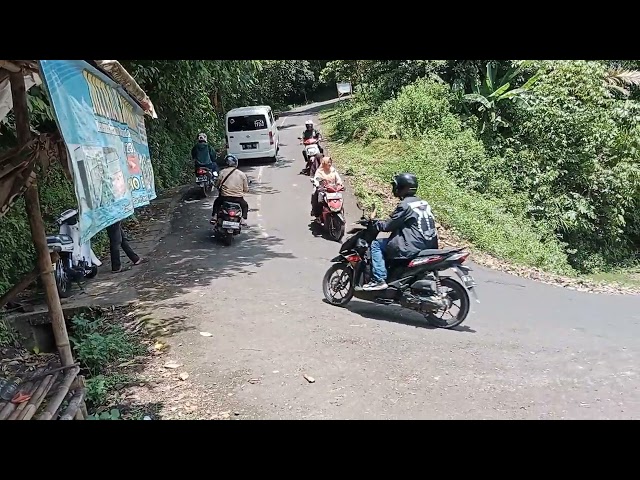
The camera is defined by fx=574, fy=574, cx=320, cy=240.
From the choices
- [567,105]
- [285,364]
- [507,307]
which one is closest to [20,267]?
[285,364]

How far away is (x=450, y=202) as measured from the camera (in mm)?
12062

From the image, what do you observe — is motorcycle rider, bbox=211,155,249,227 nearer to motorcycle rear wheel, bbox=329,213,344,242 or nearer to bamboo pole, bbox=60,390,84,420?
motorcycle rear wheel, bbox=329,213,344,242

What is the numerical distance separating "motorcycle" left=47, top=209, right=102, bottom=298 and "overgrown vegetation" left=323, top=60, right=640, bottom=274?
23.2ft

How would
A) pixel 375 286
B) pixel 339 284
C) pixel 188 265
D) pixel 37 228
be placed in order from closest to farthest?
1. pixel 37 228
2. pixel 375 286
3. pixel 339 284
4. pixel 188 265

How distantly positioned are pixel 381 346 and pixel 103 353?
2.73 m

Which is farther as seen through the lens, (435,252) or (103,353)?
(435,252)

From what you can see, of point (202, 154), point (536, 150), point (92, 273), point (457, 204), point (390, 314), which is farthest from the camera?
point (536, 150)

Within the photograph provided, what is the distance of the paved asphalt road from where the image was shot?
4.57 metres

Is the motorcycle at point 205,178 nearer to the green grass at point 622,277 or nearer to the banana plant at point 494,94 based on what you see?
the banana plant at point 494,94

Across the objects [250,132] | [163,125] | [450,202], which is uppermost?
[163,125]

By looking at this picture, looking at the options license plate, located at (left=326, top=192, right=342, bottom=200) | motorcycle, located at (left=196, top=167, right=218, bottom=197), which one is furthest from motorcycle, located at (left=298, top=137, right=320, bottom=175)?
license plate, located at (left=326, top=192, right=342, bottom=200)

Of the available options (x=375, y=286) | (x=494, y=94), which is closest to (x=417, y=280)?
(x=375, y=286)

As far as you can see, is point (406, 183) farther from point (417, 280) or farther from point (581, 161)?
point (581, 161)

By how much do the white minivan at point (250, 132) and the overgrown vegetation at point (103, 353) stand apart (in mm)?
12145
